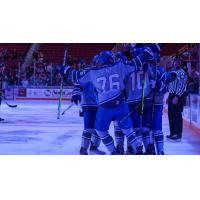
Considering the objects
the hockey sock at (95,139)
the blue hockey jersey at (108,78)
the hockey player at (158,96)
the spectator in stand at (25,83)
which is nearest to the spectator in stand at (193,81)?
the hockey player at (158,96)

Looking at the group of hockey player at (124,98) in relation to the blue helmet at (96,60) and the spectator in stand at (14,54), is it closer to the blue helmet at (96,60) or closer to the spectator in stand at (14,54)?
the blue helmet at (96,60)

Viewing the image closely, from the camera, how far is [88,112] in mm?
4473

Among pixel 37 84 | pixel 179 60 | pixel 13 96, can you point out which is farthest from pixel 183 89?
pixel 13 96

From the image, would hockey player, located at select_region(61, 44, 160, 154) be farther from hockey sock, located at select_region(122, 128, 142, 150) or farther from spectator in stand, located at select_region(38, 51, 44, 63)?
spectator in stand, located at select_region(38, 51, 44, 63)

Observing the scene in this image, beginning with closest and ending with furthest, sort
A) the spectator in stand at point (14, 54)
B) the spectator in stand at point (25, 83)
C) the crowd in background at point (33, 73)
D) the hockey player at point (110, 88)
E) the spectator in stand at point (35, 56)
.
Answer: the hockey player at point (110, 88) → the crowd in background at point (33, 73) → the spectator in stand at point (14, 54) → the spectator in stand at point (35, 56) → the spectator in stand at point (25, 83)

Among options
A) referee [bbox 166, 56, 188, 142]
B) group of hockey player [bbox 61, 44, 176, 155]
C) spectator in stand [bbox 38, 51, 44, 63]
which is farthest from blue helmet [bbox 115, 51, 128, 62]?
spectator in stand [bbox 38, 51, 44, 63]

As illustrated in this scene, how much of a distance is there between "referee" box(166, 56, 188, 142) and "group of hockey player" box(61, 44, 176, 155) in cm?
9

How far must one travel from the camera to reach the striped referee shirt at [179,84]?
4.52 metres

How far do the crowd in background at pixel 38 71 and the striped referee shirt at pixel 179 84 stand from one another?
5cm

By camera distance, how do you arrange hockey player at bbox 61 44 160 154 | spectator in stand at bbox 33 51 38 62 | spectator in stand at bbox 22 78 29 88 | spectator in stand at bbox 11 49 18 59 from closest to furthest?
hockey player at bbox 61 44 160 154
spectator in stand at bbox 11 49 18 59
spectator in stand at bbox 33 51 38 62
spectator in stand at bbox 22 78 29 88

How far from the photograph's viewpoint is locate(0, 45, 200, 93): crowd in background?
4.51m

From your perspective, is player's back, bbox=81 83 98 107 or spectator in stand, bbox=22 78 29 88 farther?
spectator in stand, bbox=22 78 29 88

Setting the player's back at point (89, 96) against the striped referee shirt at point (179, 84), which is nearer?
the player's back at point (89, 96)
